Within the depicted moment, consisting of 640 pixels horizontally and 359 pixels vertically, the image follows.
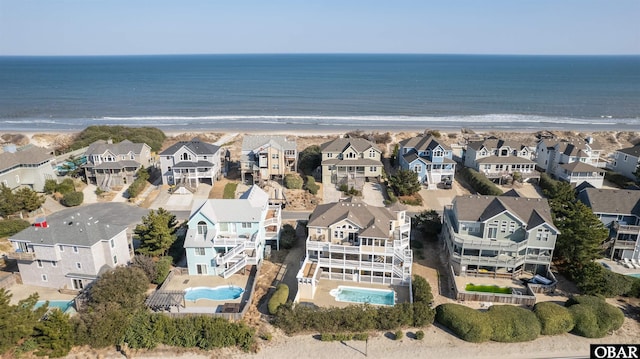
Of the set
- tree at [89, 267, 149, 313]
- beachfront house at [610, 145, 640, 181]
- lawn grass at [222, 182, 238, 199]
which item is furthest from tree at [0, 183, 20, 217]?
beachfront house at [610, 145, 640, 181]

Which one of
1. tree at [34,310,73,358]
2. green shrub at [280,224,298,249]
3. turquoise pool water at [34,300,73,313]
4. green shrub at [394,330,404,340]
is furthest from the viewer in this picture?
green shrub at [280,224,298,249]

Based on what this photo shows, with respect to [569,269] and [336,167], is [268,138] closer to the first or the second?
[336,167]

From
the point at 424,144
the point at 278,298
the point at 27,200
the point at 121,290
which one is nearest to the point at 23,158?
the point at 27,200

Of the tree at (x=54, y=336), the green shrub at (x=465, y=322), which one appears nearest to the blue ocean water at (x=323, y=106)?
the green shrub at (x=465, y=322)

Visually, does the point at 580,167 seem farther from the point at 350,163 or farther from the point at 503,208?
the point at 350,163

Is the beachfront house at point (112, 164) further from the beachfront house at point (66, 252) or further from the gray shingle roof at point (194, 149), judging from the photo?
the beachfront house at point (66, 252)

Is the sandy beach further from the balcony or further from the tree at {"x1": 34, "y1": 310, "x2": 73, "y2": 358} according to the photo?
the balcony

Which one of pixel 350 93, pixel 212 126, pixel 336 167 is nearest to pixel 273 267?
pixel 336 167
